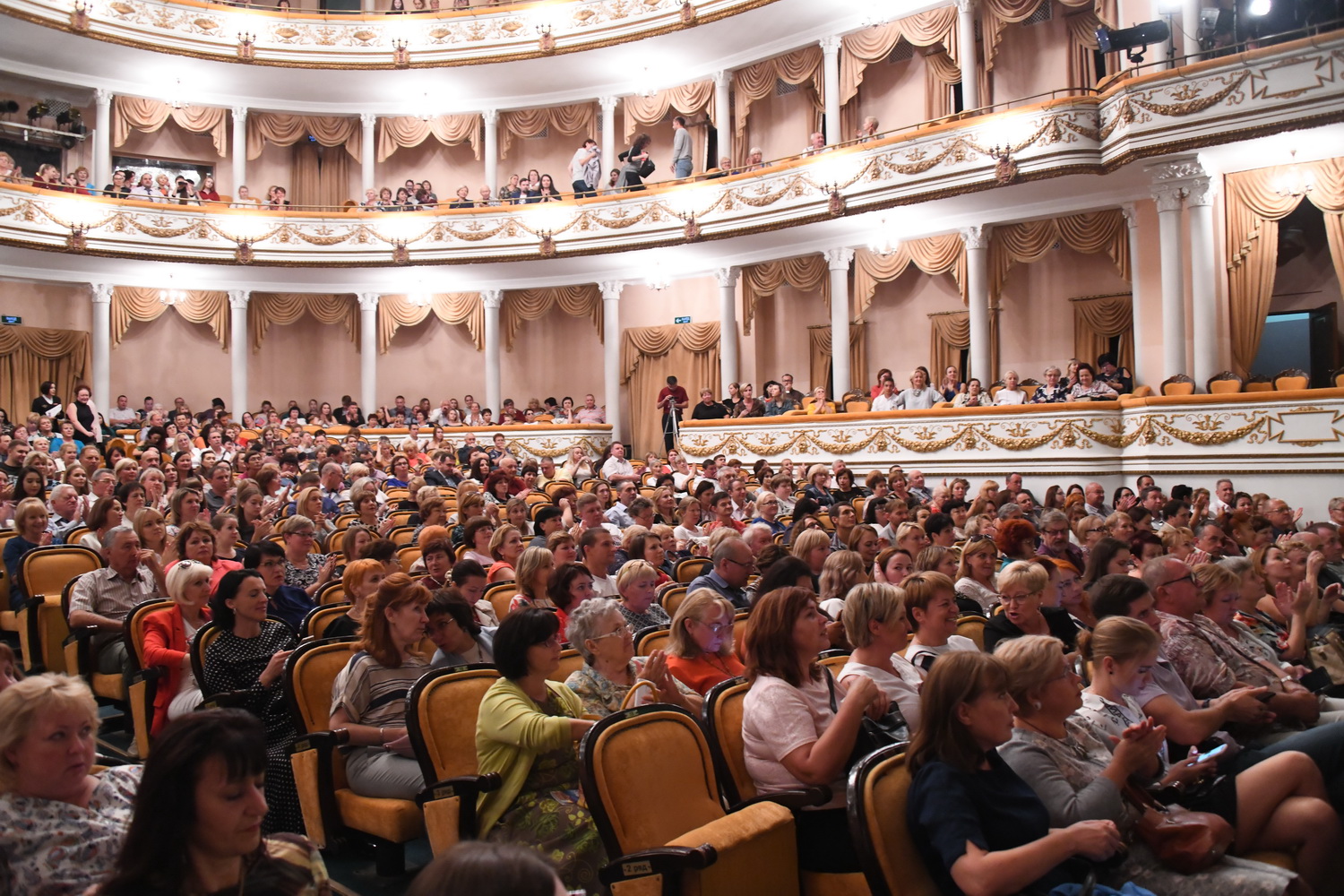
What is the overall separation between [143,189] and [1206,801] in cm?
1974

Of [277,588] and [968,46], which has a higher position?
[968,46]

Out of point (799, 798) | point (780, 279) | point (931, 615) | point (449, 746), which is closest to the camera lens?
point (799, 798)

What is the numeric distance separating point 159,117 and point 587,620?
62.8ft

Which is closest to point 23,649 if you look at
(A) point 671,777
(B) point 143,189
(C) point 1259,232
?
(A) point 671,777

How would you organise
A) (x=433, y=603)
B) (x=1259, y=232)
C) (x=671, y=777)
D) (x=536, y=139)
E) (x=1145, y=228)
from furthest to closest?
(x=536, y=139) < (x=1145, y=228) < (x=1259, y=232) < (x=433, y=603) < (x=671, y=777)

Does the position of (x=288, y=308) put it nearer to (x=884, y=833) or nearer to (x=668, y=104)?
(x=668, y=104)

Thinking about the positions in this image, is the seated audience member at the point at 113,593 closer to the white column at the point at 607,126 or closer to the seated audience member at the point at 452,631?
the seated audience member at the point at 452,631

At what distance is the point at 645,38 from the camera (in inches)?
664

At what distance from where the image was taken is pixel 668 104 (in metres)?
18.3

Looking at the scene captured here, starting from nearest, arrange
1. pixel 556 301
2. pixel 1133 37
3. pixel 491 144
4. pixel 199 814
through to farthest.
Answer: pixel 199 814 < pixel 1133 37 < pixel 556 301 < pixel 491 144

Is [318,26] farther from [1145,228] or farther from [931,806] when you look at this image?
[931,806]

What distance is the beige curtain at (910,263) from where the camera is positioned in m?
15.0

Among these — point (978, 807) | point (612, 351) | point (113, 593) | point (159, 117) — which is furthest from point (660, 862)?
point (159, 117)

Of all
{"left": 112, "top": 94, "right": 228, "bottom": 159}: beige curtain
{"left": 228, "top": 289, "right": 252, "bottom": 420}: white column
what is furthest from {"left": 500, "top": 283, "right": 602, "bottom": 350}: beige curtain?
{"left": 112, "top": 94, "right": 228, "bottom": 159}: beige curtain
